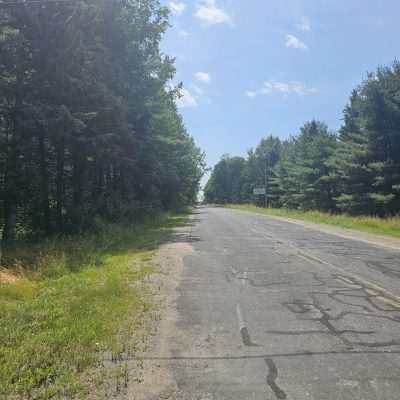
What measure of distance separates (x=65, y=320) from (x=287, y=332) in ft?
10.1

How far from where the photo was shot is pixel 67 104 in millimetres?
→ 13703

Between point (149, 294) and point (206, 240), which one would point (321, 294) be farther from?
point (206, 240)

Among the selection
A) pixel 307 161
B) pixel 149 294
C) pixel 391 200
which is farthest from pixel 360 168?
pixel 149 294

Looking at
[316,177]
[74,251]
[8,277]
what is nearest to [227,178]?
[316,177]

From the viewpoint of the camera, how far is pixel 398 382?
3439 mm

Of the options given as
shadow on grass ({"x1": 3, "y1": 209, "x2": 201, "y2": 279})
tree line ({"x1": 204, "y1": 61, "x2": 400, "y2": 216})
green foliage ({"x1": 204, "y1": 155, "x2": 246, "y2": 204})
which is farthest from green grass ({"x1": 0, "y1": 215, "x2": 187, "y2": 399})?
green foliage ({"x1": 204, "y1": 155, "x2": 246, "y2": 204})

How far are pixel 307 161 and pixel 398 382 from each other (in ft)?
151

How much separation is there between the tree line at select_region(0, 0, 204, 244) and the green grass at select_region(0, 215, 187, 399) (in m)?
5.03

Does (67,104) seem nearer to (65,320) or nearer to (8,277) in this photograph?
(8,277)

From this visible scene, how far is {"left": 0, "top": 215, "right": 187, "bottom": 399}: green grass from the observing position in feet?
11.4

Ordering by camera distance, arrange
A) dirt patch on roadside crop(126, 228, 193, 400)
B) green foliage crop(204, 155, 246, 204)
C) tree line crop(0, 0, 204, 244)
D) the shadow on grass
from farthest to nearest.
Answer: green foliage crop(204, 155, 246, 204) → tree line crop(0, 0, 204, 244) → the shadow on grass → dirt patch on roadside crop(126, 228, 193, 400)

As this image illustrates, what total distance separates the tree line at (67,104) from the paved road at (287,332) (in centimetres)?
799

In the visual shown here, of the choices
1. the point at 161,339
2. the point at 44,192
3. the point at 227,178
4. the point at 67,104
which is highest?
the point at 227,178

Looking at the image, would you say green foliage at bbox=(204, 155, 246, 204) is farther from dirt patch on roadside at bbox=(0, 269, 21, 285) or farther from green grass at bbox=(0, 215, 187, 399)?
dirt patch on roadside at bbox=(0, 269, 21, 285)
